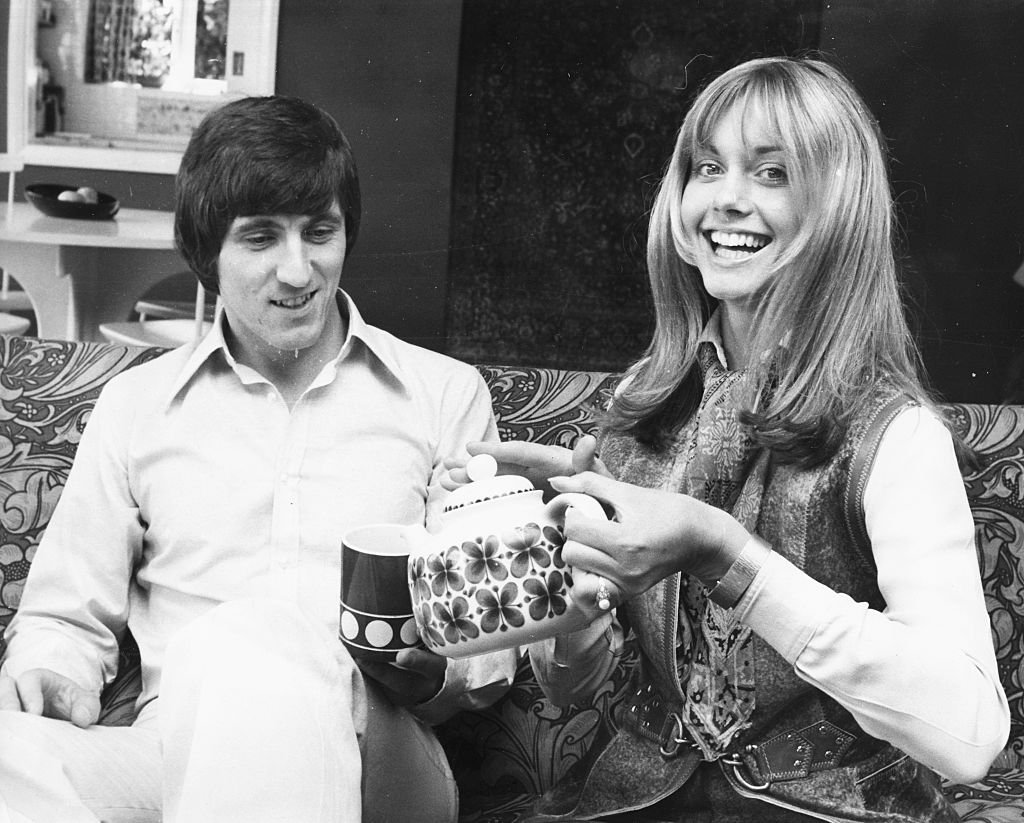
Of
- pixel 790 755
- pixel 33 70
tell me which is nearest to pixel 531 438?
pixel 790 755

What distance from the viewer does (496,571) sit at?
609 mm

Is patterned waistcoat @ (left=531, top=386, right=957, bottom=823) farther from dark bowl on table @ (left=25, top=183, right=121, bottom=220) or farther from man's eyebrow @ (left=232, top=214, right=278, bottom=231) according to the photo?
dark bowl on table @ (left=25, top=183, right=121, bottom=220)

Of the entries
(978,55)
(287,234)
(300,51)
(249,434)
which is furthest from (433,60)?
(978,55)

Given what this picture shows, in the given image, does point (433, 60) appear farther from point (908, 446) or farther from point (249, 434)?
point (908, 446)

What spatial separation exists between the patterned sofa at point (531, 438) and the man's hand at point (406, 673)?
208 mm

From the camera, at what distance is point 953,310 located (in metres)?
1.09

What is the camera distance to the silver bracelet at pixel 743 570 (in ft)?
2.20

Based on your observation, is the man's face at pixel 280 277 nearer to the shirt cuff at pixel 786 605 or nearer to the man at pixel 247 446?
the man at pixel 247 446

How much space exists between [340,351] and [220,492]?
0.49 ft

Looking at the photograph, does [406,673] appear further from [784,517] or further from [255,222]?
[255,222]

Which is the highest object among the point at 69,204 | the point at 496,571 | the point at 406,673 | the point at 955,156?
the point at 955,156

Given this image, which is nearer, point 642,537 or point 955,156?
point 642,537

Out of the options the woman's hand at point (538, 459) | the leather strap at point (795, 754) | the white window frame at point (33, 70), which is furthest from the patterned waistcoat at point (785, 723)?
the white window frame at point (33, 70)

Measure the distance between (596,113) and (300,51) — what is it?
0.27 meters
